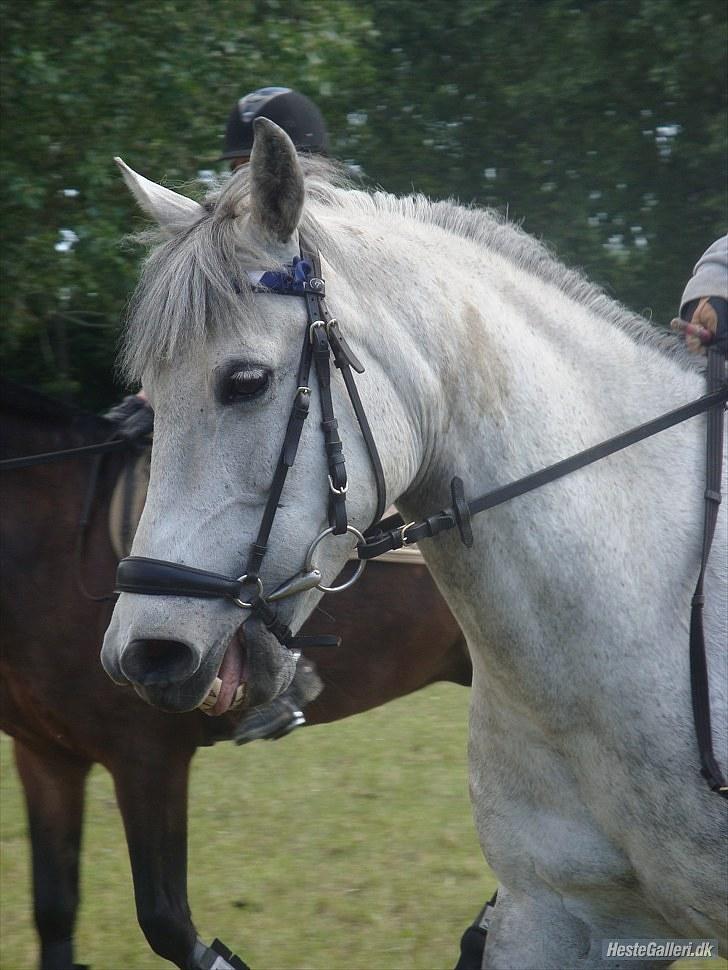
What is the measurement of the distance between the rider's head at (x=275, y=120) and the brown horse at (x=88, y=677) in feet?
3.42

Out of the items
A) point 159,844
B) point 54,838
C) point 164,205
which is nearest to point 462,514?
point 164,205

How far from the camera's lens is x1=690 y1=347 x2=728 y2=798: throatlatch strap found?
7.51 feet

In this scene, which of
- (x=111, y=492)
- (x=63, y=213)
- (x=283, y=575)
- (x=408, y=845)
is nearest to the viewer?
(x=283, y=575)

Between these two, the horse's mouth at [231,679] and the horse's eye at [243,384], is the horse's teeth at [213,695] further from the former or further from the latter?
the horse's eye at [243,384]

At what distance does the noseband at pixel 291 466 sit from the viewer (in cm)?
205

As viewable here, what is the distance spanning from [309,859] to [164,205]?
3564mm

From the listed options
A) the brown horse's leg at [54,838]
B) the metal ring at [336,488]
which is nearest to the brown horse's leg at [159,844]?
the brown horse's leg at [54,838]

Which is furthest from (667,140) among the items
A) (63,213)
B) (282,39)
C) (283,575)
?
(283,575)

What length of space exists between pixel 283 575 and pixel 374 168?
41.6 ft

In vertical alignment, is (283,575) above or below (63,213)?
above

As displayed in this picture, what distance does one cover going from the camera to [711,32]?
43.9 ft

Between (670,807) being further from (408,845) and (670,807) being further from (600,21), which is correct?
(600,21)

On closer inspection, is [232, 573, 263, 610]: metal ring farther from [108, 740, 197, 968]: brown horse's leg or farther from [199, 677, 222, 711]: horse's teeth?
[108, 740, 197, 968]: brown horse's leg

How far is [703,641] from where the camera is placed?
2.33m
